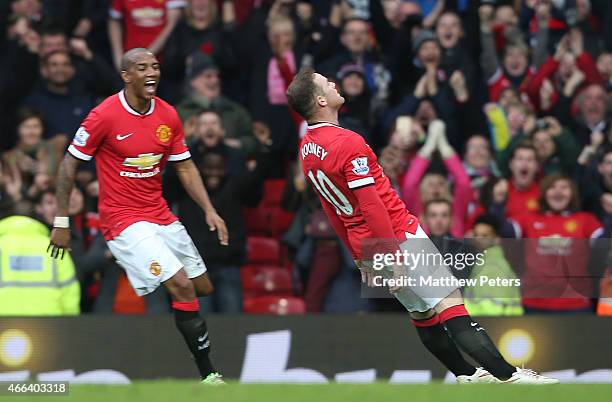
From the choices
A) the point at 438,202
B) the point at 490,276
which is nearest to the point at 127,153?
the point at 490,276

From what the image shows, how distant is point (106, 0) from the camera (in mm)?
14758

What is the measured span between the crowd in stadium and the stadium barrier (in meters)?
0.32

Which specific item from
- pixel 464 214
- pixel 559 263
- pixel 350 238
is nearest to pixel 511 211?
pixel 464 214

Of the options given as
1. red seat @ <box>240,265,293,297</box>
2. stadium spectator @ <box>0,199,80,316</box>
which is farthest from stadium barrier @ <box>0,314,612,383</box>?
red seat @ <box>240,265,293,297</box>

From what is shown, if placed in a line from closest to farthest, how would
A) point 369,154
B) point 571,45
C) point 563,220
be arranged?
point 369,154, point 563,220, point 571,45

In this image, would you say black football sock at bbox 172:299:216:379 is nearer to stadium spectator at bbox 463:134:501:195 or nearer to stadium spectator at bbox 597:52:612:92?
stadium spectator at bbox 463:134:501:195

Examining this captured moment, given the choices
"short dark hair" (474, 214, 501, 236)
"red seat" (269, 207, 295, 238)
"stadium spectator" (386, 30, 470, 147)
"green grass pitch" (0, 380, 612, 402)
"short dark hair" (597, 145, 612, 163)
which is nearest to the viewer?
"green grass pitch" (0, 380, 612, 402)

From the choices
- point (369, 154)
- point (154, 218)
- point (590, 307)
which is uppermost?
point (369, 154)

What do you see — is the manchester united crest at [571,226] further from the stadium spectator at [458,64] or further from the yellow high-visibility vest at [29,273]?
the yellow high-visibility vest at [29,273]

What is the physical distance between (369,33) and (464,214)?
9.83 ft

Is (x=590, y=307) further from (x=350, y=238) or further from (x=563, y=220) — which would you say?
(x=350, y=238)

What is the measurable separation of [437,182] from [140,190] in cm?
389

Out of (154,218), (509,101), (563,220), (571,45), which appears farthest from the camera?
(571,45)

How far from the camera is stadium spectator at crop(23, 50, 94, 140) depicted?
13.4 meters
